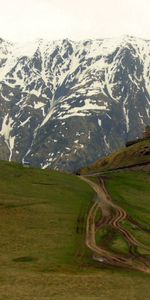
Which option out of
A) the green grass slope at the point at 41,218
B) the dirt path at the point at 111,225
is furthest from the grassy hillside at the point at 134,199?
the green grass slope at the point at 41,218

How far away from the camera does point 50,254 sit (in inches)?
2739

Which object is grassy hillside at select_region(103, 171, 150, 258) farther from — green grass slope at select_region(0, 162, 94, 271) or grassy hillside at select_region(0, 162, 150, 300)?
grassy hillside at select_region(0, 162, 150, 300)

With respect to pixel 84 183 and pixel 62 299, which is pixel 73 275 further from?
pixel 84 183

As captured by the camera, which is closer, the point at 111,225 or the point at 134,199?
the point at 111,225

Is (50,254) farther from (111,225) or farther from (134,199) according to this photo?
(134,199)

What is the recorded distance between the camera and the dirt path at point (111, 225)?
6862 centimetres

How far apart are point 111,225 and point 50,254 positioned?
26171 mm

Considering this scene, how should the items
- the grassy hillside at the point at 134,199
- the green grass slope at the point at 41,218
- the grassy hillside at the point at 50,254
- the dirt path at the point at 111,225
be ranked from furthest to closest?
the grassy hillside at the point at 134,199, the dirt path at the point at 111,225, the green grass slope at the point at 41,218, the grassy hillside at the point at 50,254

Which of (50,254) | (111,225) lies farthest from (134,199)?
(50,254)

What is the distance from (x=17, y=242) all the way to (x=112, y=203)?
157 ft

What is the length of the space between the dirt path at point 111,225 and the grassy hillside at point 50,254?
57.3 inches

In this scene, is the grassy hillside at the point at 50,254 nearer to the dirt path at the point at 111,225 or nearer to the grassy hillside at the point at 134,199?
the dirt path at the point at 111,225

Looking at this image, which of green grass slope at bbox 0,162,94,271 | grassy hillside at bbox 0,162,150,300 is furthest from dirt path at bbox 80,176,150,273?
green grass slope at bbox 0,162,94,271

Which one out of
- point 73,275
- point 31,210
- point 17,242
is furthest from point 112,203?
point 73,275
